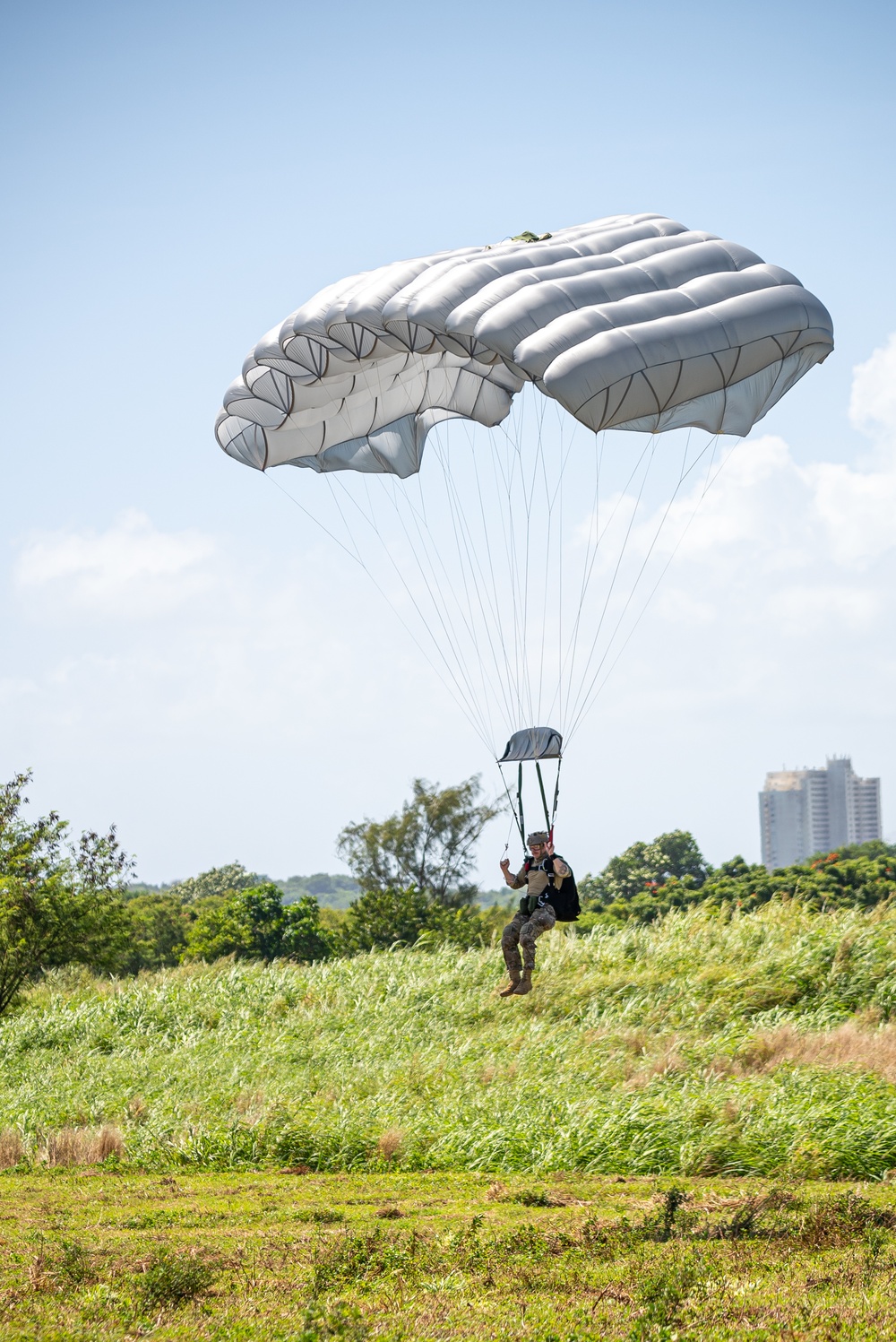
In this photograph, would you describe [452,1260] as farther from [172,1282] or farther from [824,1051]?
[824,1051]

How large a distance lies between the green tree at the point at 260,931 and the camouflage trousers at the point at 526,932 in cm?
3176

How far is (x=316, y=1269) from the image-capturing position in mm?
8211

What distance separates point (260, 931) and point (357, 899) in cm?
381

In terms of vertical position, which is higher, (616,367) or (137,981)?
(616,367)

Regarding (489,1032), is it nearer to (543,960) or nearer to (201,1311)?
(543,960)

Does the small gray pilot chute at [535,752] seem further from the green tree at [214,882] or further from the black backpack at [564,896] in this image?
the green tree at [214,882]

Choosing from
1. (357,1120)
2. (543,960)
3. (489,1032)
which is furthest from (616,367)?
(543,960)

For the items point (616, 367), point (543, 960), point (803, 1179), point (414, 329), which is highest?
point (414, 329)

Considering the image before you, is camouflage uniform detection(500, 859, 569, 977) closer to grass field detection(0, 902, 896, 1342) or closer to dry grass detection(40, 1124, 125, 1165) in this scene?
grass field detection(0, 902, 896, 1342)

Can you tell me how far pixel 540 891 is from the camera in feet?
32.9

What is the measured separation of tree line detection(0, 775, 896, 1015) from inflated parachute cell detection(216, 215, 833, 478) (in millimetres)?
13149

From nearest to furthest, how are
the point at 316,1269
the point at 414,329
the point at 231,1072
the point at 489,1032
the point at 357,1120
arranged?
the point at 316,1269 → the point at 414,329 → the point at 357,1120 → the point at 231,1072 → the point at 489,1032

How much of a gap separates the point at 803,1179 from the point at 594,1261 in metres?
3.64

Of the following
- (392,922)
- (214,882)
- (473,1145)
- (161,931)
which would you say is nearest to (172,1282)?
(473,1145)
